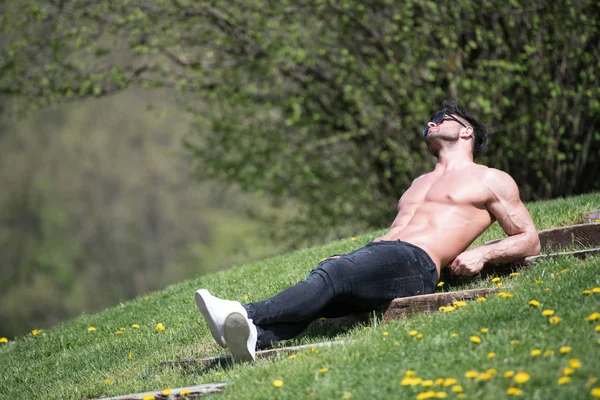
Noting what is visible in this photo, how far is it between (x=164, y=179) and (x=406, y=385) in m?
71.7

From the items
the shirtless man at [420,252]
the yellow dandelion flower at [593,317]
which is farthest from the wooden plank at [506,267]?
the yellow dandelion flower at [593,317]

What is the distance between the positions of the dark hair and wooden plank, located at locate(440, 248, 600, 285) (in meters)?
0.90

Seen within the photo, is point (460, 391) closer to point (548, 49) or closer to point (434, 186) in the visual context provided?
point (434, 186)

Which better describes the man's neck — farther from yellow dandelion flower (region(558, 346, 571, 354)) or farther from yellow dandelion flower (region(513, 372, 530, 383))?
yellow dandelion flower (region(513, 372, 530, 383))

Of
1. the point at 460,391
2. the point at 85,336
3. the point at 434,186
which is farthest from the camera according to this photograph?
the point at 85,336

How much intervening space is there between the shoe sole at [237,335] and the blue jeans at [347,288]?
199mm

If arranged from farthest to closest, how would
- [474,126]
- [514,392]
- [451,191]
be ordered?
[474,126] → [451,191] → [514,392]

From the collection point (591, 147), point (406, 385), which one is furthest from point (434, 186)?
point (591, 147)

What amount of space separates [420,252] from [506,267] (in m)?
0.77

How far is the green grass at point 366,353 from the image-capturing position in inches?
157

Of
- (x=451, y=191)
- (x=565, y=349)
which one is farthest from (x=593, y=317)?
(x=451, y=191)

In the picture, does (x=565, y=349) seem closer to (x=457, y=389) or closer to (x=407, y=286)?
(x=457, y=389)

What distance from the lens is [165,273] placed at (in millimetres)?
65812

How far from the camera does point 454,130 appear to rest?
6098 millimetres
